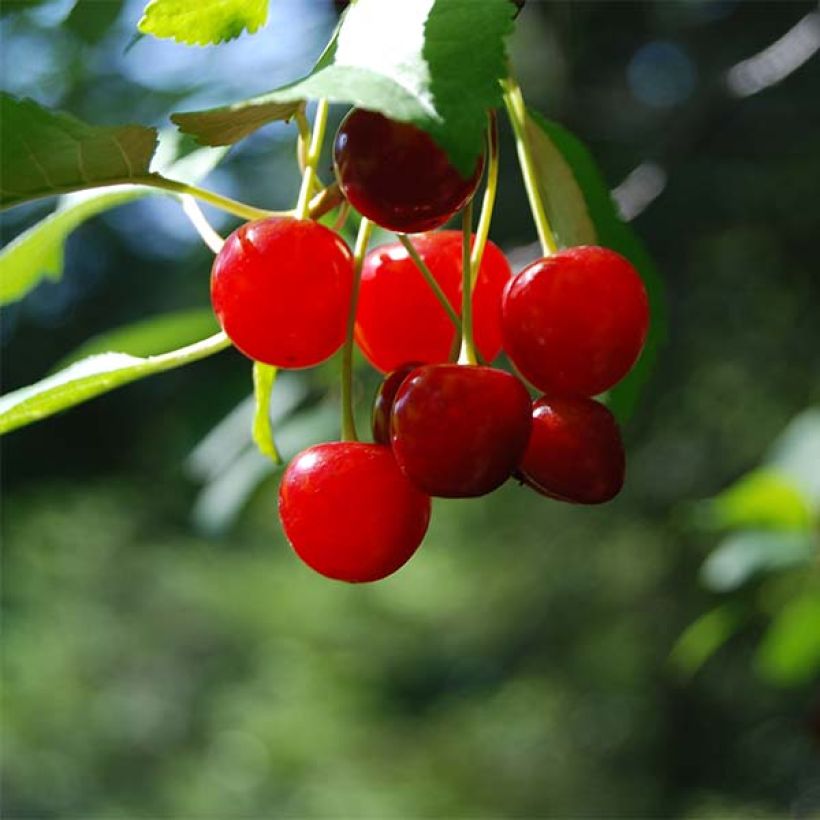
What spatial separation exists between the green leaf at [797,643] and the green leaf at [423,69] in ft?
5.74

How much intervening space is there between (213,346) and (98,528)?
8.96 metres

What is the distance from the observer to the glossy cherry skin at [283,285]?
678 mm

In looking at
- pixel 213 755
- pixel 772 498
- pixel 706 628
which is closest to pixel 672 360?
pixel 706 628

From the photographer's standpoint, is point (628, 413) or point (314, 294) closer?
point (314, 294)

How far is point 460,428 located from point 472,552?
8.61m

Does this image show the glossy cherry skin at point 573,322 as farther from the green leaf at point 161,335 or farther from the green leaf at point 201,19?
the green leaf at point 161,335

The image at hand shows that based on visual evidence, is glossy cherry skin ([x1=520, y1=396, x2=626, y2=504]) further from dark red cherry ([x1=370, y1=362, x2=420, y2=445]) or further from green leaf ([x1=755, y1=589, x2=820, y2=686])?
green leaf ([x1=755, y1=589, x2=820, y2=686])

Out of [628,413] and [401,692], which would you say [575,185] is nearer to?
[628,413]

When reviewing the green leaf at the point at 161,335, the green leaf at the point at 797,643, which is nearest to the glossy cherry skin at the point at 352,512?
the green leaf at the point at 161,335

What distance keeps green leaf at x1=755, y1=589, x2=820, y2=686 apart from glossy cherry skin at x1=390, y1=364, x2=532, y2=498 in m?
1.60

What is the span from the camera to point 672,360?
394 centimetres

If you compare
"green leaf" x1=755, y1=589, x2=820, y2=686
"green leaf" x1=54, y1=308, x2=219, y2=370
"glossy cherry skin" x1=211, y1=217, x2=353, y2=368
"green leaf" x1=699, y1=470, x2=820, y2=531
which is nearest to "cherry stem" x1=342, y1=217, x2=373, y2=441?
"glossy cherry skin" x1=211, y1=217, x2=353, y2=368

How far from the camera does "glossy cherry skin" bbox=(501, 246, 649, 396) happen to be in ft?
2.24

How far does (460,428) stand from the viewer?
0.63 meters
